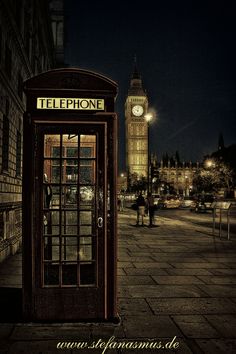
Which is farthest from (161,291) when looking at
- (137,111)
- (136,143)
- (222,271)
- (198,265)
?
(137,111)

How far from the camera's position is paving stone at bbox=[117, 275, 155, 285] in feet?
25.0

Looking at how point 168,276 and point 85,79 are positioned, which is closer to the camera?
point 85,79

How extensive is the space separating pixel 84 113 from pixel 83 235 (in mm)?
1643

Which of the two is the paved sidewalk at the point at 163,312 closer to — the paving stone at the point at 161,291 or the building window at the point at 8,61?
the paving stone at the point at 161,291

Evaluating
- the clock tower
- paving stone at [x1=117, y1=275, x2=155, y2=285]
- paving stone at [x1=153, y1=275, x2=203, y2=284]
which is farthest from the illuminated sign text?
the clock tower

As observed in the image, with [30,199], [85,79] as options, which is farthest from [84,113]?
[30,199]

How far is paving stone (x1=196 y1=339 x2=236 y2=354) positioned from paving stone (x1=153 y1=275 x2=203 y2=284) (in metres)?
3.09

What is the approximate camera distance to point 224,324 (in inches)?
207

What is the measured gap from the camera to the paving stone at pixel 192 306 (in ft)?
19.1

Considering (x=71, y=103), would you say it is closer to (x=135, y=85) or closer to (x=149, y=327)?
(x=149, y=327)

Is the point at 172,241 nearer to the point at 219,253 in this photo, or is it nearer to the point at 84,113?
the point at 219,253

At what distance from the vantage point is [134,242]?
14.0m

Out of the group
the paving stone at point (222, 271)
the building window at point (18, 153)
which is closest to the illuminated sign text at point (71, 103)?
the paving stone at point (222, 271)

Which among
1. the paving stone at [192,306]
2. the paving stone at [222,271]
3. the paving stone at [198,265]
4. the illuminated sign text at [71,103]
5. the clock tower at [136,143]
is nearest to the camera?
the illuminated sign text at [71,103]
